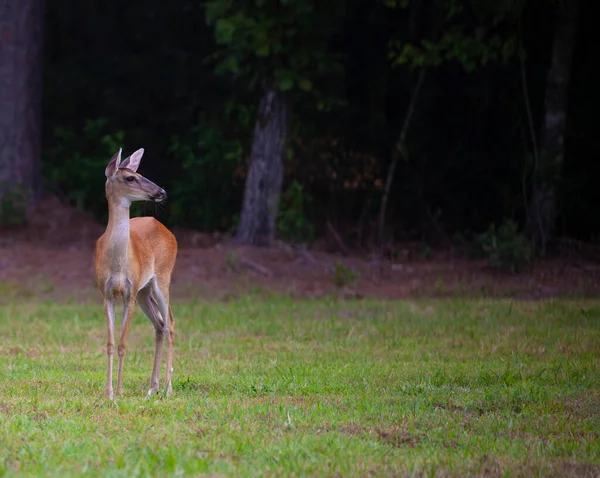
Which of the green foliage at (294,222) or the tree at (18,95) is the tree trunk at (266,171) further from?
the tree at (18,95)

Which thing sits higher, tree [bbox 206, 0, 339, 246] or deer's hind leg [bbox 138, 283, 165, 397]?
tree [bbox 206, 0, 339, 246]

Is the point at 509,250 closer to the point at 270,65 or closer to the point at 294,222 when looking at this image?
the point at 294,222

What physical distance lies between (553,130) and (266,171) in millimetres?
4487

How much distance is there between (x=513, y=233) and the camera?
16.6 meters

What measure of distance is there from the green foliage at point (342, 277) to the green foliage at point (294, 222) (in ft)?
6.19

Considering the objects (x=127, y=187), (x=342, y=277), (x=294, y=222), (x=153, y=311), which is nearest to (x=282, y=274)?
(x=342, y=277)

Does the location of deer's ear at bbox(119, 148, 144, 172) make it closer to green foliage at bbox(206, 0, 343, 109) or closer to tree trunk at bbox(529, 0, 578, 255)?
green foliage at bbox(206, 0, 343, 109)

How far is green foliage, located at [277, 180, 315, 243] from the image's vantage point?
18.1 m

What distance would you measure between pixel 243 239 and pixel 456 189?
500 centimetres

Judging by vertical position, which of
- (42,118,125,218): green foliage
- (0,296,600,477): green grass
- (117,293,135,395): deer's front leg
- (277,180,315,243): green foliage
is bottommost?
(0,296,600,477): green grass

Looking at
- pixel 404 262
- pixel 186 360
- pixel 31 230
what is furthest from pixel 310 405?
pixel 31 230

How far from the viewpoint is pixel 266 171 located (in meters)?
18.2

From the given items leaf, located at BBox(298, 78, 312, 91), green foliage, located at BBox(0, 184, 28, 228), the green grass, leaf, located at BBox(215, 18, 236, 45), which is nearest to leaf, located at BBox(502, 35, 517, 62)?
leaf, located at BBox(298, 78, 312, 91)

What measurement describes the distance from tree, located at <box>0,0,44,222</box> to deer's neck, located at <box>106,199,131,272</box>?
10.3 m
